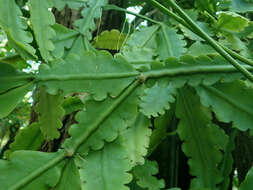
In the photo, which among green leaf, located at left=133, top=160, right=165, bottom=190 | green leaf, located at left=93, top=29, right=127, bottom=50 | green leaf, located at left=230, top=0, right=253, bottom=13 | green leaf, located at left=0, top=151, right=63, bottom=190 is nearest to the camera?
green leaf, located at left=0, top=151, right=63, bottom=190

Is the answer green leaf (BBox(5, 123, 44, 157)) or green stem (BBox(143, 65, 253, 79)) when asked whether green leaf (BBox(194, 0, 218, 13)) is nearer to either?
green stem (BBox(143, 65, 253, 79))

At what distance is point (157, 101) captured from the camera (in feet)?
2.01

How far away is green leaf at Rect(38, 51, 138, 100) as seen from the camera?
1.76 feet

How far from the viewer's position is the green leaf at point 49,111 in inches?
24.0

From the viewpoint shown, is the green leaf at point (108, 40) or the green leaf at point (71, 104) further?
the green leaf at point (108, 40)

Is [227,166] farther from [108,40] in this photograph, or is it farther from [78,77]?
[108,40]

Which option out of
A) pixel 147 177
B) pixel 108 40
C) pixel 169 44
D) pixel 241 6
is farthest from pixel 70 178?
pixel 241 6

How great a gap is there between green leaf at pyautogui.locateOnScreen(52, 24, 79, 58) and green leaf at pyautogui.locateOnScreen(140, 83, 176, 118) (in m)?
0.20

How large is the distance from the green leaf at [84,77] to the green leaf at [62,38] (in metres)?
0.10

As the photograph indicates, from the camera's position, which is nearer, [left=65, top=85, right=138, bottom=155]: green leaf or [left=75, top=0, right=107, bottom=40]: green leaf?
[left=65, top=85, right=138, bottom=155]: green leaf

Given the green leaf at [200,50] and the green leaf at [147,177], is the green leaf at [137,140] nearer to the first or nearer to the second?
the green leaf at [147,177]

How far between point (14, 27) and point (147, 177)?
0.37 metres

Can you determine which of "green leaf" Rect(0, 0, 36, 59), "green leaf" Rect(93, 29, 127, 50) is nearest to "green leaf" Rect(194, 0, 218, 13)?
"green leaf" Rect(93, 29, 127, 50)

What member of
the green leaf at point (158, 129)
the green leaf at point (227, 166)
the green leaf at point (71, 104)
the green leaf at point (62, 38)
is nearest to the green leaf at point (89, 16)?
the green leaf at point (62, 38)
